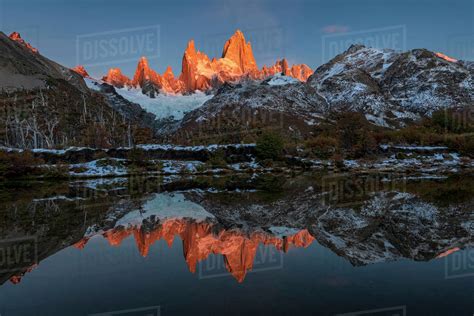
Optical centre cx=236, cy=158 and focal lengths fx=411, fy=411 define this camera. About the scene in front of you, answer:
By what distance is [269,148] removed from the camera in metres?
86.4

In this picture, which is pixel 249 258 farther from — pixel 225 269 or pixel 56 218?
pixel 56 218

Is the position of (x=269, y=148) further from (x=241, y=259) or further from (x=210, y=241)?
(x=241, y=259)

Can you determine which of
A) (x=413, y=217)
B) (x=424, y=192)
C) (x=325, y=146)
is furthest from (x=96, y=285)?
(x=325, y=146)

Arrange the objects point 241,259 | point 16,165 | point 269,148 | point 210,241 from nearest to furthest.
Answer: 1. point 241,259
2. point 210,241
3. point 16,165
4. point 269,148

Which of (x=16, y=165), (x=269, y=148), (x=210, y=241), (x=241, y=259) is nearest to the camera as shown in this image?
(x=241, y=259)

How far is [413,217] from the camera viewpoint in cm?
2642

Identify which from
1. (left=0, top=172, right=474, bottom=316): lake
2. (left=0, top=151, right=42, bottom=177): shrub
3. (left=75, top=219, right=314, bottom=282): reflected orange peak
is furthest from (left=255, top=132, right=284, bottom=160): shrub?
(left=75, top=219, right=314, bottom=282): reflected orange peak

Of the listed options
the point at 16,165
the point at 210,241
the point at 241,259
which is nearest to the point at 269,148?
the point at 16,165

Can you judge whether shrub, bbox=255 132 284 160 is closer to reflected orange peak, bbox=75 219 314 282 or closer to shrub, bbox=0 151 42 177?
shrub, bbox=0 151 42 177

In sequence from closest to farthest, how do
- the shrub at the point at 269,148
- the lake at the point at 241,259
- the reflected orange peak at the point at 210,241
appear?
the lake at the point at 241,259 → the reflected orange peak at the point at 210,241 → the shrub at the point at 269,148

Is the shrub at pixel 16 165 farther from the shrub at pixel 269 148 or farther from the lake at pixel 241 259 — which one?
the shrub at pixel 269 148

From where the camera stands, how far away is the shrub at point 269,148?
284 ft

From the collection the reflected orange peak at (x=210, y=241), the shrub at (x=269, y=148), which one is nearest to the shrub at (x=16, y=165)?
the shrub at (x=269, y=148)

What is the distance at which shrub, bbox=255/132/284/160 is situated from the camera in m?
86.4
